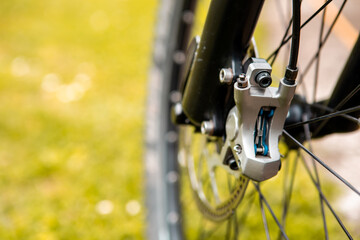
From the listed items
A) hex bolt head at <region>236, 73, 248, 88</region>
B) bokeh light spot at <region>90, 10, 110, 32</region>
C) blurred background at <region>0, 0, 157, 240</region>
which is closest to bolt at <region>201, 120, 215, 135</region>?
hex bolt head at <region>236, 73, 248, 88</region>

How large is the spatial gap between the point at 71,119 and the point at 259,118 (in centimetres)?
107

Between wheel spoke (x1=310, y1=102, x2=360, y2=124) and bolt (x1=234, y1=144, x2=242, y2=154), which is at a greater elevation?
wheel spoke (x1=310, y1=102, x2=360, y2=124)

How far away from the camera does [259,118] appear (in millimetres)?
549

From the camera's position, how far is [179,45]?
1.10 m

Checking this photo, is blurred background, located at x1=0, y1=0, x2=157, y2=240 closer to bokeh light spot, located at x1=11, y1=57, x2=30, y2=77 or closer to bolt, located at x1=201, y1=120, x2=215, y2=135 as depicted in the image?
bokeh light spot, located at x1=11, y1=57, x2=30, y2=77

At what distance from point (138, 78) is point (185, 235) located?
34.0 inches

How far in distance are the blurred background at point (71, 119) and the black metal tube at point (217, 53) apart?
606 mm

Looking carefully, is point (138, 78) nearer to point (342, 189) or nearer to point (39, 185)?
point (39, 185)

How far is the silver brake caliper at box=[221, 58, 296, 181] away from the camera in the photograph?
1.71ft

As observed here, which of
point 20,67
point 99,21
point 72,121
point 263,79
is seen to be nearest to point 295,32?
point 263,79

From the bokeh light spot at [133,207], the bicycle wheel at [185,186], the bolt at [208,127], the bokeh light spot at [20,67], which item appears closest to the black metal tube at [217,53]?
the bolt at [208,127]

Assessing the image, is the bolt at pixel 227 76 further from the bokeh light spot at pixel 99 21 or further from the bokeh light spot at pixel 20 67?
the bokeh light spot at pixel 99 21

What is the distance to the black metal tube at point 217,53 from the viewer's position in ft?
1.93

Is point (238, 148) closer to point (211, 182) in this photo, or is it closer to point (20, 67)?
point (211, 182)
